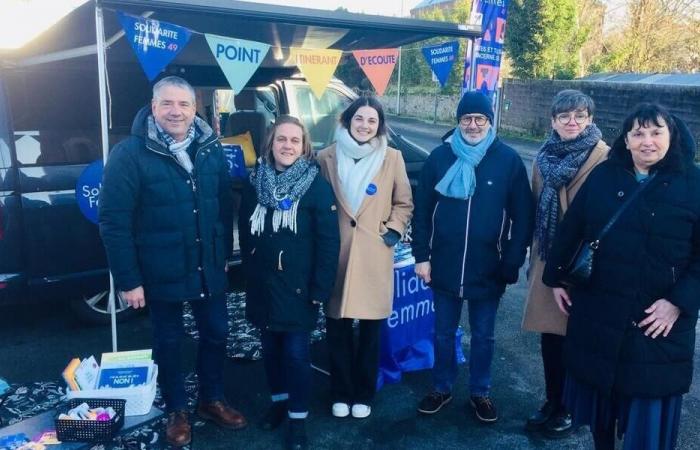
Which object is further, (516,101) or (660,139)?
(516,101)

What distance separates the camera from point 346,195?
2.92 meters

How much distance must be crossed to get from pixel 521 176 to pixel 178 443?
215 centimetres

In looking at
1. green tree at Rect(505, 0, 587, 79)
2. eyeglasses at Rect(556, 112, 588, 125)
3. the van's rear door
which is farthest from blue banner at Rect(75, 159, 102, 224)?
green tree at Rect(505, 0, 587, 79)

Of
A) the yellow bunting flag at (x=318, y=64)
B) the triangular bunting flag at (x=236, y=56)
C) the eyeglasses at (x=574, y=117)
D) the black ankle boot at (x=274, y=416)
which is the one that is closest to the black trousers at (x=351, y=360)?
the black ankle boot at (x=274, y=416)

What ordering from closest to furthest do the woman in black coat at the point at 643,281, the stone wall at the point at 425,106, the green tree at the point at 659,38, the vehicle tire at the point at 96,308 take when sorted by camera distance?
1. the woman in black coat at the point at 643,281
2. the vehicle tire at the point at 96,308
3. the green tree at the point at 659,38
4. the stone wall at the point at 425,106

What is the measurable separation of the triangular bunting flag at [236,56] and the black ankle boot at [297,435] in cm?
189

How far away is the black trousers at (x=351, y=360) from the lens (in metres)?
3.03

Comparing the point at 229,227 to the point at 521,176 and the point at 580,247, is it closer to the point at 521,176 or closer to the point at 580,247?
the point at 521,176

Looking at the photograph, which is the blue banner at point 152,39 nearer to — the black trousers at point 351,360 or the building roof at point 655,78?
the black trousers at point 351,360

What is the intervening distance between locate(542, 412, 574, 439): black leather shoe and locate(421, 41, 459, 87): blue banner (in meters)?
2.77

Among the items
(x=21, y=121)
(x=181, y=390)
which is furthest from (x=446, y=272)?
(x=21, y=121)

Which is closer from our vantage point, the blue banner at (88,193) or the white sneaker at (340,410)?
the white sneaker at (340,410)

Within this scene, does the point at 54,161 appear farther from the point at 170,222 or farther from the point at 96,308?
the point at 170,222

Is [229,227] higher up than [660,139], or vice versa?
[660,139]
